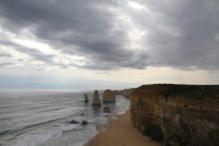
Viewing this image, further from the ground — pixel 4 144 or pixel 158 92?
pixel 158 92

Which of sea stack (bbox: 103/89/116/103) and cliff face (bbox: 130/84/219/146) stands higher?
cliff face (bbox: 130/84/219/146)

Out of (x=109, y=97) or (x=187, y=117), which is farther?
(x=109, y=97)

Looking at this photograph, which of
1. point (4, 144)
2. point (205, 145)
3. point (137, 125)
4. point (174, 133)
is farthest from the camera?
point (137, 125)

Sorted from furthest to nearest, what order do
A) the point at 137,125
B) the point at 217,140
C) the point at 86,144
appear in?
the point at 137,125, the point at 86,144, the point at 217,140

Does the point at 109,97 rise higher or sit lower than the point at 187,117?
lower

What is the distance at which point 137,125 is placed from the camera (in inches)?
720

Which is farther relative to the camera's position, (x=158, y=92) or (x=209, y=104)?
(x=158, y=92)

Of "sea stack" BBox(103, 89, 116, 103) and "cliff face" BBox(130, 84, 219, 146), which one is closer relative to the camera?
"cliff face" BBox(130, 84, 219, 146)

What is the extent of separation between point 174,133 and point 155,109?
4983 millimetres

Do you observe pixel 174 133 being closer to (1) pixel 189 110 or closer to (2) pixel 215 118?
(1) pixel 189 110

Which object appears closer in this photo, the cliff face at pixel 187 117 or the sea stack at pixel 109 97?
the cliff face at pixel 187 117

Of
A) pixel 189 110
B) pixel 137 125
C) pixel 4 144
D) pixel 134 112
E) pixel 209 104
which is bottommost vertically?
pixel 4 144

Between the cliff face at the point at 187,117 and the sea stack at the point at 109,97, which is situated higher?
the cliff face at the point at 187,117

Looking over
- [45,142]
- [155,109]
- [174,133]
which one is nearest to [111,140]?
[155,109]
